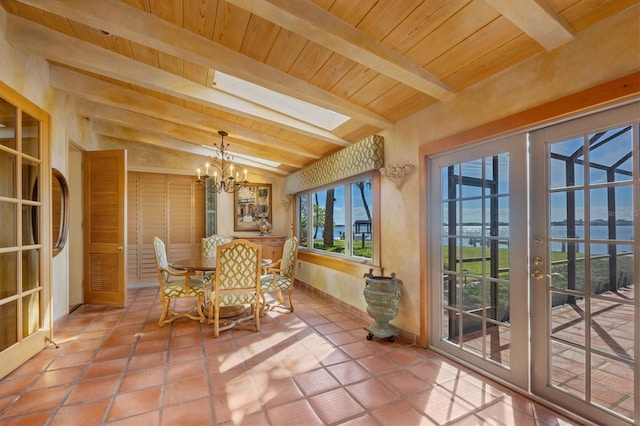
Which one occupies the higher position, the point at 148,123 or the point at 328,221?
the point at 148,123

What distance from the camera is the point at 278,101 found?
3.33 metres

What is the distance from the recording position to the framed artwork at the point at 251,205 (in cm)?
612

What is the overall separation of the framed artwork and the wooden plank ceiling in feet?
9.50

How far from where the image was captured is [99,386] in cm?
212

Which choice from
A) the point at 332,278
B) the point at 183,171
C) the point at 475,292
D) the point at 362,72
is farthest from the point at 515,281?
the point at 183,171

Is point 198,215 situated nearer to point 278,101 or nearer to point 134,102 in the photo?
point 134,102

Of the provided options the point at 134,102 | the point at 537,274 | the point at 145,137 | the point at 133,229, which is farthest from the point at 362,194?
the point at 133,229

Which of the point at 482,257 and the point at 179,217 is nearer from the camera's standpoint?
the point at 482,257

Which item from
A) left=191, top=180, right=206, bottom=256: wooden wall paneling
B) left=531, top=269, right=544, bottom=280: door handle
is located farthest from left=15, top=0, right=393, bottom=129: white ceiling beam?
left=191, top=180, right=206, bottom=256: wooden wall paneling

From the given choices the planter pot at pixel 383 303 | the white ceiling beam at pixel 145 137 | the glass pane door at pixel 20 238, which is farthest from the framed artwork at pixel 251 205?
the planter pot at pixel 383 303

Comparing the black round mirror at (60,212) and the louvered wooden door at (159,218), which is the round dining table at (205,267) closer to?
the black round mirror at (60,212)

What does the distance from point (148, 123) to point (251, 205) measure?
2552mm

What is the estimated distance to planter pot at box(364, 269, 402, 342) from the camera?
2.88 meters

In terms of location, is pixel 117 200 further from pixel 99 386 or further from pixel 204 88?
pixel 99 386
